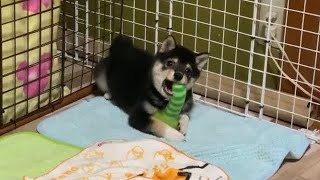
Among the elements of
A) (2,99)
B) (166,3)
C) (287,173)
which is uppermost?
(166,3)

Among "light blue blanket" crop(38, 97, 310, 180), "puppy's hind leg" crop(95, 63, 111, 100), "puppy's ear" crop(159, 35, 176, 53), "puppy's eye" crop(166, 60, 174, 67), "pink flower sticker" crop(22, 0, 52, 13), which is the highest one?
"pink flower sticker" crop(22, 0, 52, 13)

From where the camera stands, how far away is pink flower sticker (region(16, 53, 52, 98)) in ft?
7.68

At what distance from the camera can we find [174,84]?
2.22m

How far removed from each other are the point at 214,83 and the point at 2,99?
832 mm

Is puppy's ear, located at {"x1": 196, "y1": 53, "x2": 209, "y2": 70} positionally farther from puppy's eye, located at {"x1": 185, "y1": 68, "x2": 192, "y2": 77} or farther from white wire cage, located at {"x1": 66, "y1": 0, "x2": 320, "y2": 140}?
white wire cage, located at {"x1": 66, "y1": 0, "x2": 320, "y2": 140}

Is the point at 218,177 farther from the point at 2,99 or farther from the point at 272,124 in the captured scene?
the point at 2,99

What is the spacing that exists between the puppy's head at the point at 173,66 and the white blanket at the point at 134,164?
22 centimetres

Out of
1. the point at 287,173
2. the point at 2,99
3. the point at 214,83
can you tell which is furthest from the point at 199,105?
the point at 2,99

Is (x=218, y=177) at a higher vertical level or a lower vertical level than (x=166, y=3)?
lower

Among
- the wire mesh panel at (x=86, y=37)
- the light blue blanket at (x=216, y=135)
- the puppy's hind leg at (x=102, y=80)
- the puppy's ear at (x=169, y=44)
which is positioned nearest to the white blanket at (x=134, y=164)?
the light blue blanket at (x=216, y=135)

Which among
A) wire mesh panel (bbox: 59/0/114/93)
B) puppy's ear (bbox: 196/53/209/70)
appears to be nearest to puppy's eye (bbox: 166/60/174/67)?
puppy's ear (bbox: 196/53/209/70)

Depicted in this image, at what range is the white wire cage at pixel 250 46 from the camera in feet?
7.79

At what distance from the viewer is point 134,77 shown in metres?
2.41

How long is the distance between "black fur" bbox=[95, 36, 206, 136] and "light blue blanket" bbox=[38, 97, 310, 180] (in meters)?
0.05
